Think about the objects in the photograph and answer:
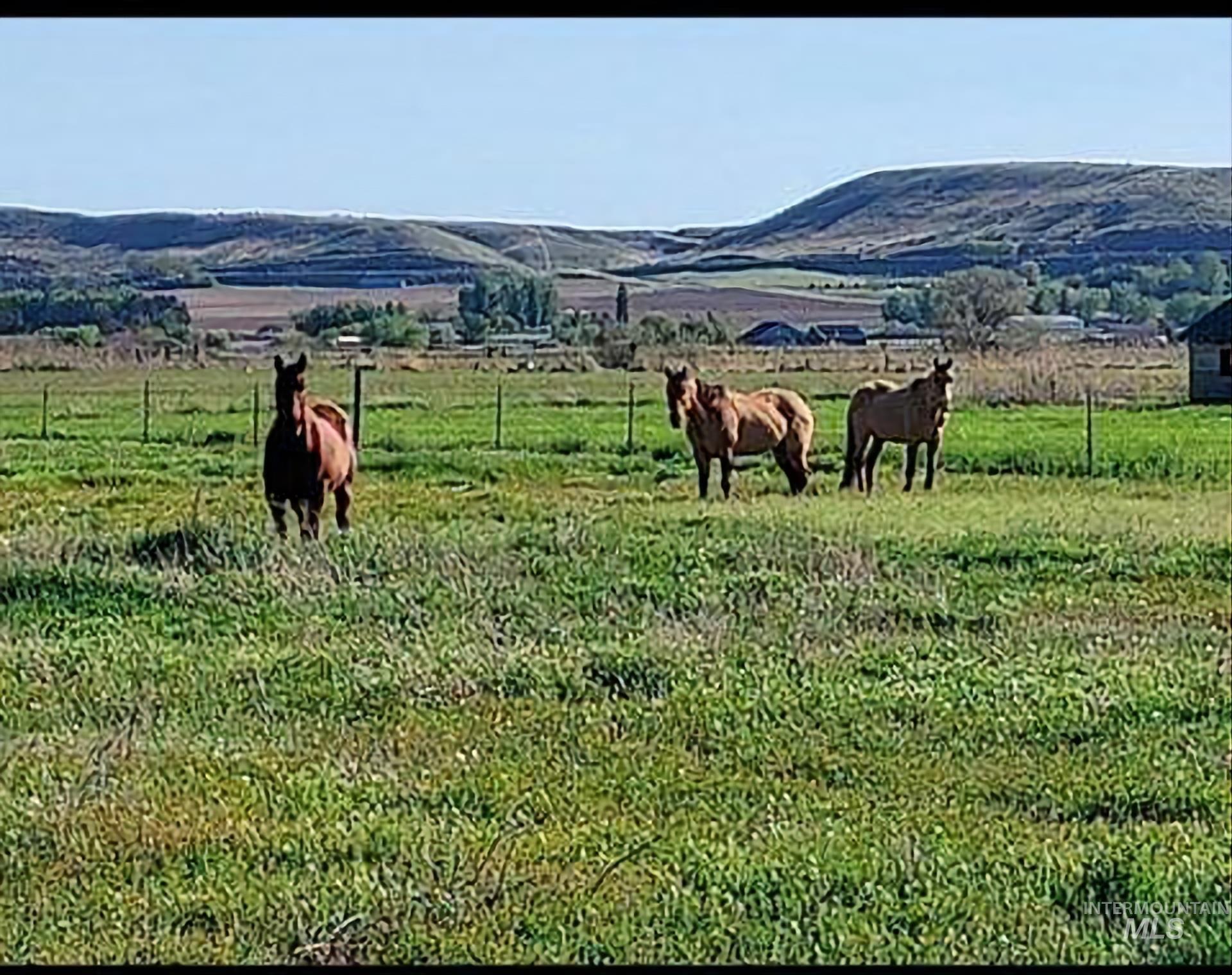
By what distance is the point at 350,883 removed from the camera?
228 inches

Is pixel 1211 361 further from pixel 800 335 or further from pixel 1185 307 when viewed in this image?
pixel 1185 307

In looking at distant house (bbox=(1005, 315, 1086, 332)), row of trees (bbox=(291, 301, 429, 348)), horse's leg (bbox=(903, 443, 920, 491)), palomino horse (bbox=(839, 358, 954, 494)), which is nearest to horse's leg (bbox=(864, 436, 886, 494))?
palomino horse (bbox=(839, 358, 954, 494))

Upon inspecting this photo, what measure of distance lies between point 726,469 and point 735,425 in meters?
0.48

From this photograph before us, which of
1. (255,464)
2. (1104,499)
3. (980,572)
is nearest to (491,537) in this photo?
(980,572)

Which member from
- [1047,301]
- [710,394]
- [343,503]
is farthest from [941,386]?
[1047,301]

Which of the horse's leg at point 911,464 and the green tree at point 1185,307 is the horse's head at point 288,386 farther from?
the green tree at point 1185,307

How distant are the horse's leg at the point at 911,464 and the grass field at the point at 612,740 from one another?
554 centimetres

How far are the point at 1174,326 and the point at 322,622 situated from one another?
9522 cm

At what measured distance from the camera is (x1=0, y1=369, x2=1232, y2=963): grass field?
5480 mm

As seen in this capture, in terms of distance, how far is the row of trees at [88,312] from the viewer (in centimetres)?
8169

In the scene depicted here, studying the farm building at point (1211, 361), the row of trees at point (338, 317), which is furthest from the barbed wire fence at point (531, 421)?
the row of trees at point (338, 317)

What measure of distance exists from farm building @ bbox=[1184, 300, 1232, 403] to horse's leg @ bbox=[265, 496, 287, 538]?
28428 millimetres

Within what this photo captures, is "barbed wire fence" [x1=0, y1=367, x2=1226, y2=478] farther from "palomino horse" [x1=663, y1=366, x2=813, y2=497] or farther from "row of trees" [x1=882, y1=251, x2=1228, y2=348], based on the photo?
"row of trees" [x1=882, y1=251, x2=1228, y2=348]

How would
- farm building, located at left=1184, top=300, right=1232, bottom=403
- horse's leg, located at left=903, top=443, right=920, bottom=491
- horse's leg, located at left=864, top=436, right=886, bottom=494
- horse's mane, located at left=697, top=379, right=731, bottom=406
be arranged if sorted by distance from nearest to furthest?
horse's mane, located at left=697, top=379, right=731, bottom=406 < horse's leg, located at left=903, top=443, right=920, bottom=491 < horse's leg, located at left=864, top=436, right=886, bottom=494 < farm building, located at left=1184, top=300, right=1232, bottom=403
